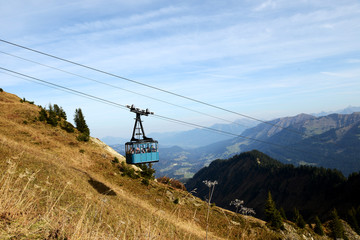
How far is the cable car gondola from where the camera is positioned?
30.4 metres

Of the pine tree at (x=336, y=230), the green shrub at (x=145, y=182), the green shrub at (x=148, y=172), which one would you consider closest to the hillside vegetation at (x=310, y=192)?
the pine tree at (x=336, y=230)

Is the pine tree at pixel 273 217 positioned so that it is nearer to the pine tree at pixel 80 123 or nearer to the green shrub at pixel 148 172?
the green shrub at pixel 148 172

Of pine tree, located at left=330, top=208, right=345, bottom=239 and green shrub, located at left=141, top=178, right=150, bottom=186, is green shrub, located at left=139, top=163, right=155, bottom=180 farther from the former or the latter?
pine tree, located at left=330, top=208, right=345, bottom=239

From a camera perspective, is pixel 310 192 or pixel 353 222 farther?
pixel 310 192

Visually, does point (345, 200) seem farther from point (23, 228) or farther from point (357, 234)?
point (23, 228)

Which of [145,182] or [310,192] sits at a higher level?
[145,182]

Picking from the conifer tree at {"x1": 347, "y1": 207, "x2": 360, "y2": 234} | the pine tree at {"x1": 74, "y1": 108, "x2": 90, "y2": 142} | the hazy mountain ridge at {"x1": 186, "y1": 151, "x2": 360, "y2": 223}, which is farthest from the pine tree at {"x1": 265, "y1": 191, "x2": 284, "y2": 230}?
the hazy mountain ridge at {"x1": 186, "y1": 151, "x2": 360, "y2": 223}

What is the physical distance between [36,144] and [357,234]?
262 ft

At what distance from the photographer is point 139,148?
101ft

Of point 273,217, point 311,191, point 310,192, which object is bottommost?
point 310,192

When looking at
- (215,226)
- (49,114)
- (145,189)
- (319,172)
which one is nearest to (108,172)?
(145,189)

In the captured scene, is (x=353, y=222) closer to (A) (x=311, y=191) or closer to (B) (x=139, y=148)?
(B) (x=139, y=148)

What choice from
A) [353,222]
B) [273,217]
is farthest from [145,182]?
[353,222]

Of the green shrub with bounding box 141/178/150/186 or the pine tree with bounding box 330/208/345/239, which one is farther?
the pine tree with bounding box 330/208/345/239
